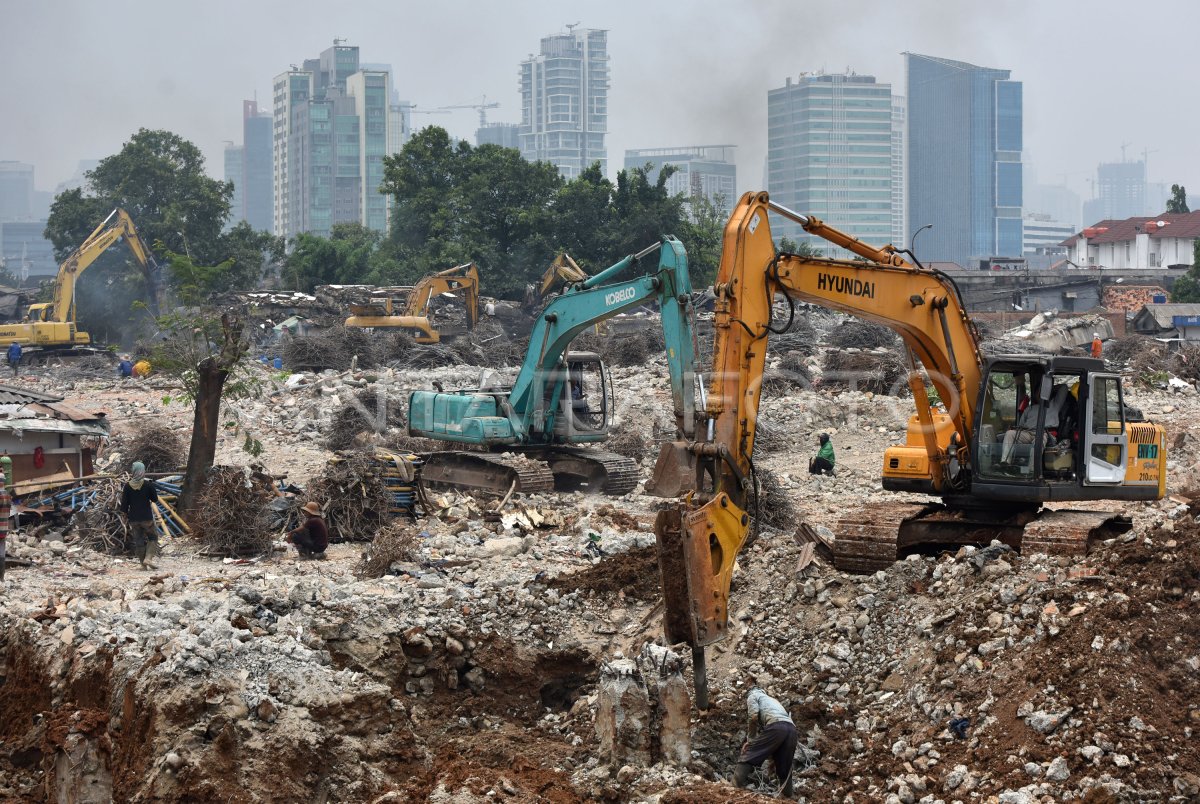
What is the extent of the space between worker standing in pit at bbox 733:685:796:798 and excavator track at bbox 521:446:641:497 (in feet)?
31.9

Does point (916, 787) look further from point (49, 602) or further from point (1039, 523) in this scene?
point (49, 602)

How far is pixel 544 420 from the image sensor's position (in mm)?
18078

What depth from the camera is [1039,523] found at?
1019 centimetres

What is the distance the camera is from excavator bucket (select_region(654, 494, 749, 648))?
8.25 meters

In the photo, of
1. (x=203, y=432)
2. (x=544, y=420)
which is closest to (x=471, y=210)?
(x=544, y=420)

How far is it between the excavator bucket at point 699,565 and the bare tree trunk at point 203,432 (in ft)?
28.7

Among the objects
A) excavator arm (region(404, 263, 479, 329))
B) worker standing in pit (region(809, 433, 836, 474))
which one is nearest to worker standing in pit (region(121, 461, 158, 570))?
worker standing in pit (region(809, 433, 836, 474))

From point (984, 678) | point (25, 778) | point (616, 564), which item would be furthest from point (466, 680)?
point (984, 678)

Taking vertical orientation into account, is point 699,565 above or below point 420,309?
below

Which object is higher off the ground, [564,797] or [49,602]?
[49,602]

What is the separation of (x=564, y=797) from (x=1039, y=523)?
4.47 m

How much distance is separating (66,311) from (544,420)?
2344 cm

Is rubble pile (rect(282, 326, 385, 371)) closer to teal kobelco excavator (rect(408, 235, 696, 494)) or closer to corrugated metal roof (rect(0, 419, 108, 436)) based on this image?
teal kobelco excavator (rect(408, 235, 696, 494))

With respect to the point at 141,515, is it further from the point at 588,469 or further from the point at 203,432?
the point at 588,469
